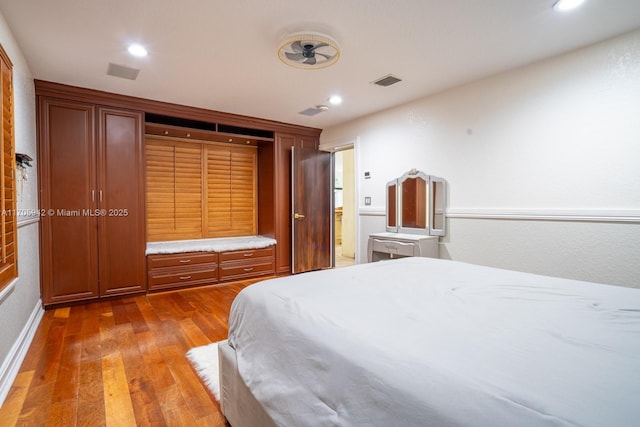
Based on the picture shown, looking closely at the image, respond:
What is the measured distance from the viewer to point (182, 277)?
406 cm

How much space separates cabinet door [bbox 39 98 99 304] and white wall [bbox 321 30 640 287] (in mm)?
3780

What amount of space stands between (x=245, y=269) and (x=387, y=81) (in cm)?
309

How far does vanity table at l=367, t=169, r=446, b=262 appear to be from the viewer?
11.5 ft

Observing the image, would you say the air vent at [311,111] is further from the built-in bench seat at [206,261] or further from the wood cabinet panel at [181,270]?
the wood cabinet panel at [181,270]

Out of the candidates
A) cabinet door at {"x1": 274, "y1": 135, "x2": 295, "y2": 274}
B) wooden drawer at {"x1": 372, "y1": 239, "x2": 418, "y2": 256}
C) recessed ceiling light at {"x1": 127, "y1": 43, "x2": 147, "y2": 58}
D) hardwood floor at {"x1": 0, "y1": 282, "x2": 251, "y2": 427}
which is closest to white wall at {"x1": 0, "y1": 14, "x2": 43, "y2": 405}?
hardwood floor at {"x1": 0, "y1": 282, "x2": 251, "y2": 427}

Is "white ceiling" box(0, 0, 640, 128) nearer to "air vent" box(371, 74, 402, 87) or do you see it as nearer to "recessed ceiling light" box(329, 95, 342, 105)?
"air vent" box(371, 74, 402, 87)

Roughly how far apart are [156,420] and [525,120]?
3560 mm

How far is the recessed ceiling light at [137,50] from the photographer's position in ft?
8.23

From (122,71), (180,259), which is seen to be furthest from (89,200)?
(122,71)

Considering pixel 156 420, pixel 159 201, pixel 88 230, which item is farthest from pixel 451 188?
pixel 88 230

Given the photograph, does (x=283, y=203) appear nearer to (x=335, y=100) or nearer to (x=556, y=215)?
(x=335, y=100)

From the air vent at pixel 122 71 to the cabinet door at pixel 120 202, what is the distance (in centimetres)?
71

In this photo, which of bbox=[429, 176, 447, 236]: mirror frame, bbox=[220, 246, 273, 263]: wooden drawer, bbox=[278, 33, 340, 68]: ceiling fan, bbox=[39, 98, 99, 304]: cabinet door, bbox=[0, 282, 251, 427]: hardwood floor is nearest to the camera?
bbox=[0, 282, 251, 427]: hardwood floor

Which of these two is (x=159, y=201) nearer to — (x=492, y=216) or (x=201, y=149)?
(x=201, y=149)
